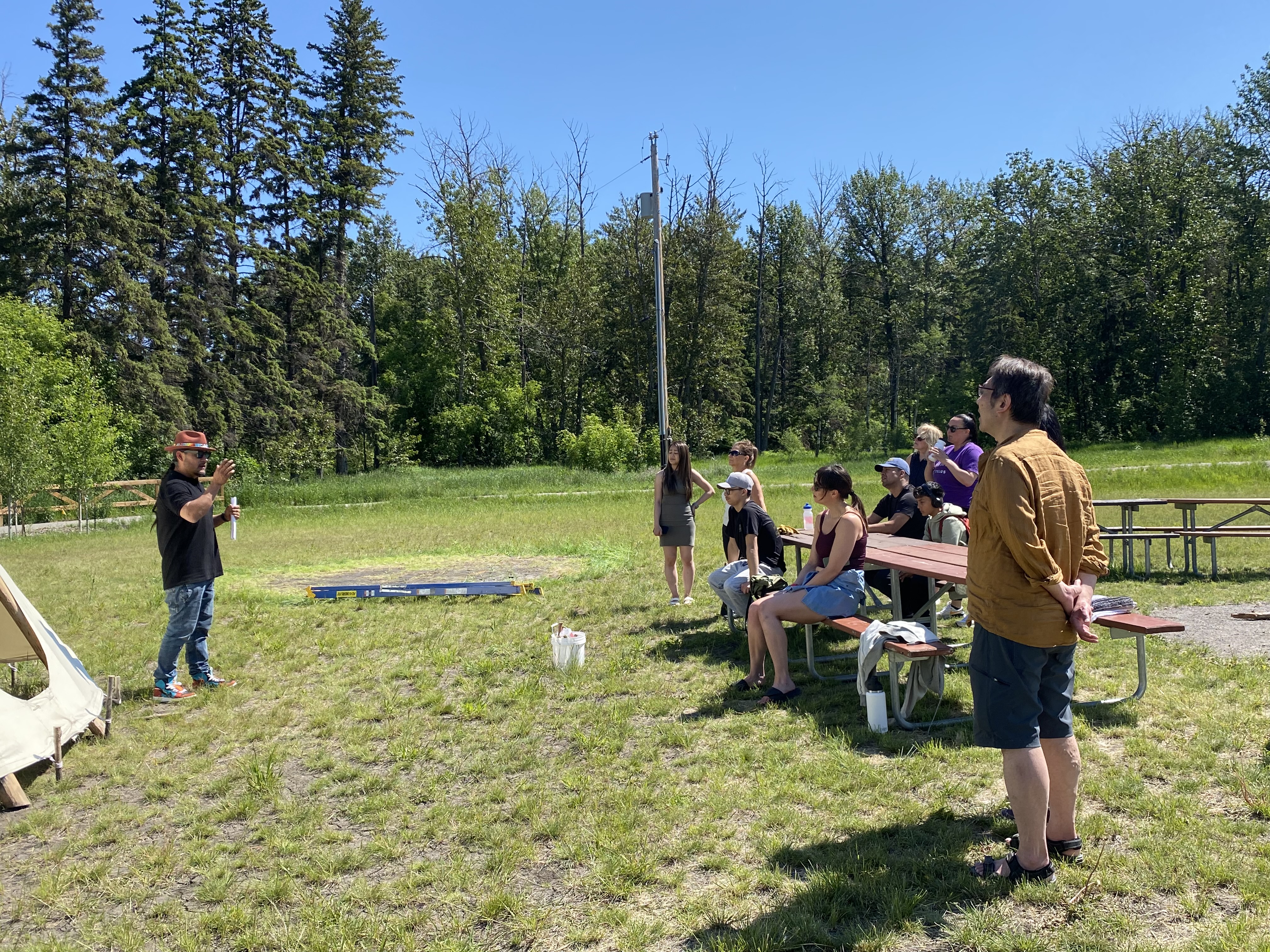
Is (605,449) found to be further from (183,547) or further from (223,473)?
(223,473)

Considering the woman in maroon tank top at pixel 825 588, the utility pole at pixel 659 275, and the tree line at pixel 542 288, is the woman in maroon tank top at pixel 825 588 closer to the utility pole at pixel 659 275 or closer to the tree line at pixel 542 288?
the utility pole at pixel 659 275

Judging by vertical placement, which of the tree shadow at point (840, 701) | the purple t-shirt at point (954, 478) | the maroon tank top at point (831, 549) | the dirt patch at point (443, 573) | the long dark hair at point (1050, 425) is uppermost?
the long dark hair at point (1050, 425)

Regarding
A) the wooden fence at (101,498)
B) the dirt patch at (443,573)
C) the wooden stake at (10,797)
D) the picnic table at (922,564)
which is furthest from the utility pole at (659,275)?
the wooden stake at (10,797)

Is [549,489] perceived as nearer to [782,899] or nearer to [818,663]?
[818,663]

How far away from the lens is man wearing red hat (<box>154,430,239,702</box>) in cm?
658

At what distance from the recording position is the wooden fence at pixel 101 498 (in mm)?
22922

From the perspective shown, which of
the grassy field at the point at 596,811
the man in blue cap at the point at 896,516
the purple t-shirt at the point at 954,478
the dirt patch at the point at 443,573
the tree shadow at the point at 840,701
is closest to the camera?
the grassy field at the point at 596,811

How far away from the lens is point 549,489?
1108 inches

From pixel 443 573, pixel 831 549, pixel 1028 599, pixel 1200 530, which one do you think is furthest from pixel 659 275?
pixel 1028 599

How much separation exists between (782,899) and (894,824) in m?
0.85

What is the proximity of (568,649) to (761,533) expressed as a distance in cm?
186

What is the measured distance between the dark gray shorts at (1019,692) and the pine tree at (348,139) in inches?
1487

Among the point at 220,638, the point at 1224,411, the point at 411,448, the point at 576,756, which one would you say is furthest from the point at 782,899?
the point at 411,448

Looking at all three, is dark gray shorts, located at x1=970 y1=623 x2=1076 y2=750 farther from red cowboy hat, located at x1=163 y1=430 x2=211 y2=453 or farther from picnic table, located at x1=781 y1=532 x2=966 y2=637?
red cowboy hat, located at x1=163 y1=430 x2=211 y2=453
